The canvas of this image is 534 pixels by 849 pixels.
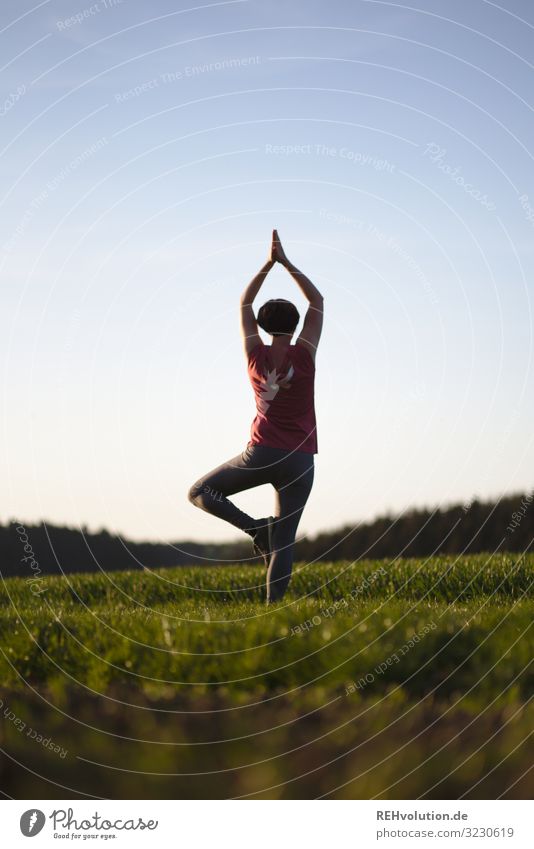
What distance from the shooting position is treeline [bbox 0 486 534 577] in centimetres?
1742

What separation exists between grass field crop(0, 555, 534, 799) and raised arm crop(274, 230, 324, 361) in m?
2.62

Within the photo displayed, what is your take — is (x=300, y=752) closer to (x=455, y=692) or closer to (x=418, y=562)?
(x=455, y=692)

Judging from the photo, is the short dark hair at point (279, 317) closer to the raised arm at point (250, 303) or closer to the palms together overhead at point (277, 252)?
the raised arm at point (250, 303)

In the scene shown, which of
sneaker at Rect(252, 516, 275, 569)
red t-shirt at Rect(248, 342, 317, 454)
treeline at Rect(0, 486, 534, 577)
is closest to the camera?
red t-shirt at Rect(248, 342, 317, 454)

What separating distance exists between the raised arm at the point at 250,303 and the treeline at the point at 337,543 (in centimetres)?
824

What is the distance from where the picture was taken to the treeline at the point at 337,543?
57.2ft

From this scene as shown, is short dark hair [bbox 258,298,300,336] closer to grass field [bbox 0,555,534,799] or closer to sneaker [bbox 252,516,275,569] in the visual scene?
sneaker [bbox 252,516,275,569]

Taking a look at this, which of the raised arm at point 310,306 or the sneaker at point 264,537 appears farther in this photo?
the sneaker at point 264,537

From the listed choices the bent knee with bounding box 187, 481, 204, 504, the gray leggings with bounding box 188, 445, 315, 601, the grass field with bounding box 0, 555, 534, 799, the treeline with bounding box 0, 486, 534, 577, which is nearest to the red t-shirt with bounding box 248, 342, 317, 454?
the gray leggings with bounding box 188, 445, 315, 601

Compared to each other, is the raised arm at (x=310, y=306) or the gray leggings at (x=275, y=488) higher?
the raised arm at (x=310, y=306)

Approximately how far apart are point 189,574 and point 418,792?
9374mm

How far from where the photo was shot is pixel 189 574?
13.5m

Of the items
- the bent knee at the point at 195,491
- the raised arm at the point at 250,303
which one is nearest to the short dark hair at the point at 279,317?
the raised arm at the point at 250,303

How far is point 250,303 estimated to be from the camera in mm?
9523
